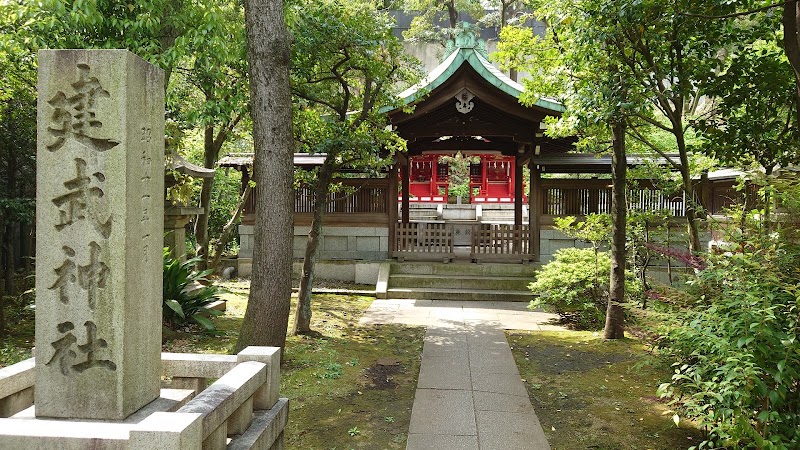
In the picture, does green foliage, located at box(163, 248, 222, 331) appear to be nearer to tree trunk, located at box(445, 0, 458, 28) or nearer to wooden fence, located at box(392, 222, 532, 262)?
wooden fence, located at box(392, 222, 532, 262)

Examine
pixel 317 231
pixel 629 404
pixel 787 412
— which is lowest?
pixel 629 404

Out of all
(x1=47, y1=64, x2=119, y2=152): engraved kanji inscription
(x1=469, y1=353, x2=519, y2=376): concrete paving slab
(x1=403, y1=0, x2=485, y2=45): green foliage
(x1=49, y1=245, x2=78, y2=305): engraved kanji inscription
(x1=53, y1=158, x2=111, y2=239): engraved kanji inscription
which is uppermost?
(x1=403, y1=0, x2=485, y2=45): green foliage

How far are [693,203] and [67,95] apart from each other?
6.18 metres

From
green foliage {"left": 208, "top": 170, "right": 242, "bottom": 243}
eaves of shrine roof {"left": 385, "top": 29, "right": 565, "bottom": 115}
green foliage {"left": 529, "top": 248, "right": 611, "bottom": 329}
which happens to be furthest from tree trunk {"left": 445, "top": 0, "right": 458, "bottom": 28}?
green foliage {"left": 529, "top": 248, "right": 611, "bottom": 329}

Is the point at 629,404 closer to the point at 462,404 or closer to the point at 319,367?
the point at 462,404

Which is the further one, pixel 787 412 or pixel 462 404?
pixel 462 404

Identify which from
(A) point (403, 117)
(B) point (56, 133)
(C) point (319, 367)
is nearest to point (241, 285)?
(A) point (403, 117)

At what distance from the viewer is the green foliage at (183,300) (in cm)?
818

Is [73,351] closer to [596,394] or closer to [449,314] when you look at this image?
[596,394]

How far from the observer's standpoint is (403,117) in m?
13.3

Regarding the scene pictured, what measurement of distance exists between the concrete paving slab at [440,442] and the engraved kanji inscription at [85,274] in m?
2.74

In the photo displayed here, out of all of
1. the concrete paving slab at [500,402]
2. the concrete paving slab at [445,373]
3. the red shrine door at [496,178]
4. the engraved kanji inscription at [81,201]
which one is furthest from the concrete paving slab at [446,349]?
the red shrine door at [496,178]

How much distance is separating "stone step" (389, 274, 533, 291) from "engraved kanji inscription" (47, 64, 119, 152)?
409 inches

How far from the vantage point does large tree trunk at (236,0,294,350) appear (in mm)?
5945
